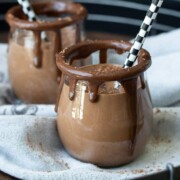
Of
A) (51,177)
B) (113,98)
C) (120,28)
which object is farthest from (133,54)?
(120,28)

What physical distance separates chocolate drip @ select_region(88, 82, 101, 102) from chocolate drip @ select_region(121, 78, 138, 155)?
3 cm

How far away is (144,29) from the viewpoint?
19.6 inches

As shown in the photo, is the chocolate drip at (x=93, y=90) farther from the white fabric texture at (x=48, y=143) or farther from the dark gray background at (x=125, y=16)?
the dark gray background at (x=125, y=16)

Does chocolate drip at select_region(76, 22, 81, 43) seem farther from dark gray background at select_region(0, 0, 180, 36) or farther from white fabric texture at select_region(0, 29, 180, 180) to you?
dark gray background at select_region(0, 0, 180, 36)

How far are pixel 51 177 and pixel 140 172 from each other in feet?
0.31

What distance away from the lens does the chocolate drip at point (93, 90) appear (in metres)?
0.49

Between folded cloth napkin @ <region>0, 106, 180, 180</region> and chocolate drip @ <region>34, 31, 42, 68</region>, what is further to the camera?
chocolate drip @ <region>34, 31, 42, 68</region>

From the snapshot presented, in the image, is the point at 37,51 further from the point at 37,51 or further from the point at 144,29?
the point at 144,29

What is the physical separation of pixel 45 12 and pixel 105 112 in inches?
11.7

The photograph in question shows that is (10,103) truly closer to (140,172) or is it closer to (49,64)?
(49,64)

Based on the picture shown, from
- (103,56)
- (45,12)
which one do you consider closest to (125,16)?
(45,12)

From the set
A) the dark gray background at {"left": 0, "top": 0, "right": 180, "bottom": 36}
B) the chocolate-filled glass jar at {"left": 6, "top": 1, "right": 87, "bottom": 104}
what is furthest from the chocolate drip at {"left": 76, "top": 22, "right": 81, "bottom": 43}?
the dark gray background at {"left": 0, "top": 0, "right": 180, "bottom": 36}

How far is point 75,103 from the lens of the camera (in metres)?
0.52

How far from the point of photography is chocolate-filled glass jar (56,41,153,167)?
19.6 inches
